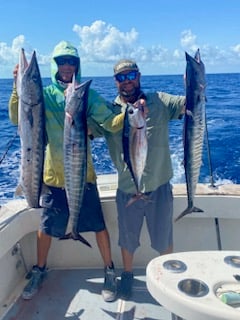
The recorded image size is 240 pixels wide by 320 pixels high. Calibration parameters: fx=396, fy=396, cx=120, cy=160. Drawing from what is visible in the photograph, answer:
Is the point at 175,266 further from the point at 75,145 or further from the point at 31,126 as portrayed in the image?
the point at 31,126

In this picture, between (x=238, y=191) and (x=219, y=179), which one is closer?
(x=238, y=191)

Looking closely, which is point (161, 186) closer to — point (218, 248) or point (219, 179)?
point (218, 248)

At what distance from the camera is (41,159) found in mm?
2520

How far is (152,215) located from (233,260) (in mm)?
896

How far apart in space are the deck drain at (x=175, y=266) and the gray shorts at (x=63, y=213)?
106 centimetres

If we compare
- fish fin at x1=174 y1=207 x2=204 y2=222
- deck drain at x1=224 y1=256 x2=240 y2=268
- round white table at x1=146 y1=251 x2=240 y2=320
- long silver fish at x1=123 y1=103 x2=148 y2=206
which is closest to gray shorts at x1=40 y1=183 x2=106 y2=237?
long silver fish at x1=123 y1=103 x2=148 y2=206

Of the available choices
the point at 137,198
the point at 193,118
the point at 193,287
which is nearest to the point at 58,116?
the point at 137,198

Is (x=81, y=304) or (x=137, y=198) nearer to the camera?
(x=137, y=198)

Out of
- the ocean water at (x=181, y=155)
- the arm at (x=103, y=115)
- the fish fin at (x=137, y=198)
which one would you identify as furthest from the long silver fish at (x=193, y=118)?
the ocean water at (x=181, y=155)

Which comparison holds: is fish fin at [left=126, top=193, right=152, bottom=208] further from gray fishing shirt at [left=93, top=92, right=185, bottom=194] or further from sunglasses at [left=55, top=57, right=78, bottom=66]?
sunglasses at [left=55, top=57, right=78, bottom=66]

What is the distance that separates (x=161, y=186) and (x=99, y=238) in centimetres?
66

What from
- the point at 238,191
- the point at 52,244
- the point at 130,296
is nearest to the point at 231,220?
the point at 238,191

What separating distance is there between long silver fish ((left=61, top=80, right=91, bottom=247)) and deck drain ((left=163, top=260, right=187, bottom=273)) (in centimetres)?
83

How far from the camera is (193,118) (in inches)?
95.5
